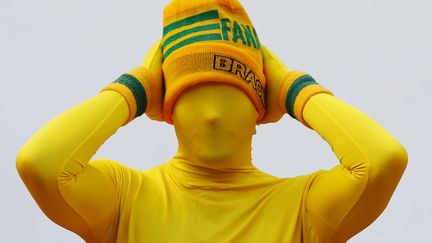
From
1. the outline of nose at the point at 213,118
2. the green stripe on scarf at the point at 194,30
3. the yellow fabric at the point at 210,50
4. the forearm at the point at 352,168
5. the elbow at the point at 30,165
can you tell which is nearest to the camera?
the elbow at the point at 30,165

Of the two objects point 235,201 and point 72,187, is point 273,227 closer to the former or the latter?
point 235,201

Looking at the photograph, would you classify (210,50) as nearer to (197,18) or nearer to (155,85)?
(197,18)

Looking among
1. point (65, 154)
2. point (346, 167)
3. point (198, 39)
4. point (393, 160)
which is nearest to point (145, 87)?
point (198, 39)

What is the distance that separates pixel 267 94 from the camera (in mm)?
3824

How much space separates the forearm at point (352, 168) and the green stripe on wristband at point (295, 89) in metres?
0.16

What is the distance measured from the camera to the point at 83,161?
3.22 m

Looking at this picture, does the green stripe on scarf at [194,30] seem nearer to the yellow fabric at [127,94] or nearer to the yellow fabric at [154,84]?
the yellow fabric at [154,84]

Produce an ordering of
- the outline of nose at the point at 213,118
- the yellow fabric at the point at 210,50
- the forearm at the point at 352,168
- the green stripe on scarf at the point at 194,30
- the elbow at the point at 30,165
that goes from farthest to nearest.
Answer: the green stripe on scarf at the point at 194,30, the yellow fabric at the point at 210,50, the outline of nose at the point at 213,118, the forearm at the point at 352,168, the elbow at the point at 30,165

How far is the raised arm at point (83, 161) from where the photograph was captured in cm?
312

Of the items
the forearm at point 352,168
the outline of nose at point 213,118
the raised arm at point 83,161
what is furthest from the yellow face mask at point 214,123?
the forearm at point 352,168

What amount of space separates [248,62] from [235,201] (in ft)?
2.26

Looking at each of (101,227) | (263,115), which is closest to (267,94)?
(263,115)

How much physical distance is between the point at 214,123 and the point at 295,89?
44cm

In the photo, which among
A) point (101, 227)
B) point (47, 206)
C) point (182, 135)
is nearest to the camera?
point (47, 206)
